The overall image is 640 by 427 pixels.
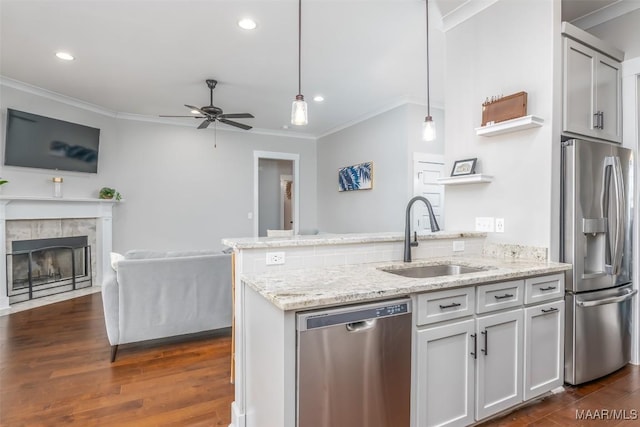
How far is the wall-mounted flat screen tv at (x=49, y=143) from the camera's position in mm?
4320

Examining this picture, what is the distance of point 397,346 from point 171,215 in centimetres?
541

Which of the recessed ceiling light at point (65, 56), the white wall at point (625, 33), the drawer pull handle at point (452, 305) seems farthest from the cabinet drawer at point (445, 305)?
the recessed ceiling light at point (65, 56)

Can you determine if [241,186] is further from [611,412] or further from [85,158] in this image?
[611,412]

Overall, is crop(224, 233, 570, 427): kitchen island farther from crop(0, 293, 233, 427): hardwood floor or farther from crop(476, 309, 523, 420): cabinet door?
crop(0, 293, 233, 427): hardwood floor

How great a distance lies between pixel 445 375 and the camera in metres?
1.70

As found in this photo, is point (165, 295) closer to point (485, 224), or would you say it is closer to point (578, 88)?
point (485, 224)

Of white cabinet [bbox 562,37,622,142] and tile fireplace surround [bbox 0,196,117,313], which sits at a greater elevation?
white cabinet [bbox 562,37,622,142]

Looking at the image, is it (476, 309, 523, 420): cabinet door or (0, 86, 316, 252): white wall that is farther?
(0, 86, 316, 252): white wall

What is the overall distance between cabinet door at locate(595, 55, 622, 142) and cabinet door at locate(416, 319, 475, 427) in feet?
6.67

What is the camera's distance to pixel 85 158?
5.12 metres

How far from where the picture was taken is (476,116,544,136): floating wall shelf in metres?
2.24

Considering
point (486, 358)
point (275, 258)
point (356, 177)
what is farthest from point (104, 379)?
point (356, 177)

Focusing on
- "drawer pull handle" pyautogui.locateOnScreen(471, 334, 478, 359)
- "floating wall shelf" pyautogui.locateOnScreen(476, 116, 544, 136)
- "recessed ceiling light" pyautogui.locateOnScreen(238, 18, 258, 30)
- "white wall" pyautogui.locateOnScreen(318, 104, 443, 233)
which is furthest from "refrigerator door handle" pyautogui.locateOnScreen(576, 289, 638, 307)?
"recessed ceiling light" pyautogui.locateOnScreen(238, 18, 258, 30)

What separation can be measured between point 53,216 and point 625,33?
264 inches
